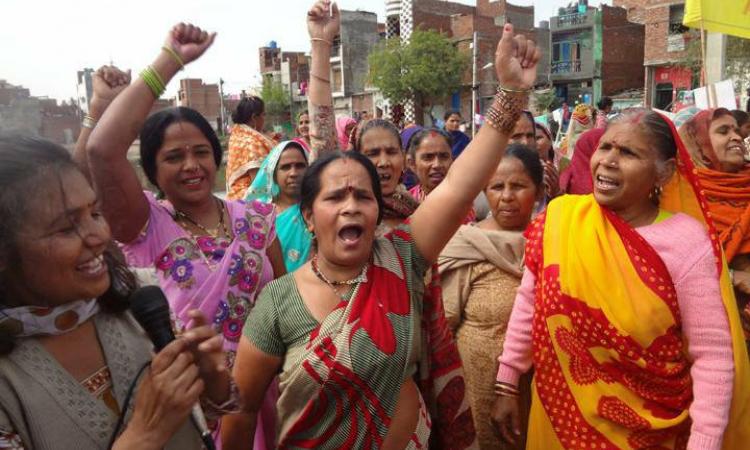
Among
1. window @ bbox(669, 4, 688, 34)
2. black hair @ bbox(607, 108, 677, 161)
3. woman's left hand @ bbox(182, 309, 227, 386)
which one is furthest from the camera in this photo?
window @ bbox(669, 4, 688, 34)

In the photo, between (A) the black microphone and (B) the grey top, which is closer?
(B) the grey top

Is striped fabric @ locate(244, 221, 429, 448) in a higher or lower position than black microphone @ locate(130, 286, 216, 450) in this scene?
lower

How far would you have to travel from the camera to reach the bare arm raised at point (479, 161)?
1.77 metres

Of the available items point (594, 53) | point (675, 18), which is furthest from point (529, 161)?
point (594, 53)

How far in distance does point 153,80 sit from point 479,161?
1.08 meters

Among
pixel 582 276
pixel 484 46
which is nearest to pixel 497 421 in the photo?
pixel 582 276

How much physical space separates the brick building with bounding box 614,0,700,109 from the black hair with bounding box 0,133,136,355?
27.7 m

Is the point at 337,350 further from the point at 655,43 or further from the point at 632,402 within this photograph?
the point at 655,43

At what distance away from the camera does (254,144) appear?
4.45m

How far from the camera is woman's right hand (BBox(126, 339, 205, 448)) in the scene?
1.11 meters

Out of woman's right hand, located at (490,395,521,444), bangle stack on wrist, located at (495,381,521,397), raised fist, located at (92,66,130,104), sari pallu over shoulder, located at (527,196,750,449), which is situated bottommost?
woman's right hand, located at (490,395,521,444)

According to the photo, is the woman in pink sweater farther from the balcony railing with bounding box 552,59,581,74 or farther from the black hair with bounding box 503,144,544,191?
the balcony railing with bounding box 552,59,581,74

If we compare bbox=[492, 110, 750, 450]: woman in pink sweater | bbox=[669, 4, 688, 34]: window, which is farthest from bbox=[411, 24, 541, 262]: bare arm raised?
bbox=[669, 4, 688, 34]: window

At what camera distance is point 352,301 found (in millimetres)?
1667
